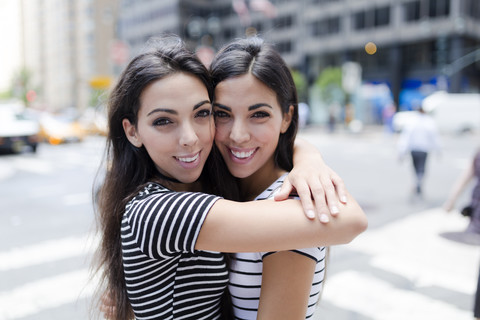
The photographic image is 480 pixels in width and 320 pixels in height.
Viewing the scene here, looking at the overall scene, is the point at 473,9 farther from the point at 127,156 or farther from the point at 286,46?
the point at 127,156

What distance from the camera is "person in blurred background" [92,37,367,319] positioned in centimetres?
126

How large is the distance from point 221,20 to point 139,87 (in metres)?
57.3

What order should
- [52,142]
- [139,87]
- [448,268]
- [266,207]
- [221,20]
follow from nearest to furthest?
[266,207] → [139,87] → [448,268] → [52,142] → [221,20]

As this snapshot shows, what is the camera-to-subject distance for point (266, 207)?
1.31 m

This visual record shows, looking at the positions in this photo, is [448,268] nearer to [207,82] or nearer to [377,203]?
[377,203]

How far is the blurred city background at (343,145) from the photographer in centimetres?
422

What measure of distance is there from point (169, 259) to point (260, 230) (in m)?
0.35

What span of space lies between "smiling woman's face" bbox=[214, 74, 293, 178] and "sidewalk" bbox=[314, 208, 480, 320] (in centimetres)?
244

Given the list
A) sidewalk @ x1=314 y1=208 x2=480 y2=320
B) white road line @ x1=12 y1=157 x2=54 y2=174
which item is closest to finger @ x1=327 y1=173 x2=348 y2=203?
sidewalk @ x1=314 y1=208 x2=480 y2=320

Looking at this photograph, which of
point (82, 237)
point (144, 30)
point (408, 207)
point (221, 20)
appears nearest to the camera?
point (82, 237)

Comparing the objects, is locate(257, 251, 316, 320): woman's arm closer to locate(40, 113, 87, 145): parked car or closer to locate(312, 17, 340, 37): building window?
locate(40, 113, 87, 145): parked car

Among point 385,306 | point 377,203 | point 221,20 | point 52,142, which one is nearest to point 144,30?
point 221,20

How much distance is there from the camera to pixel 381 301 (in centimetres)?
399

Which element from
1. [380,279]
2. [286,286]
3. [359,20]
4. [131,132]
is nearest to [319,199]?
[286,286]
